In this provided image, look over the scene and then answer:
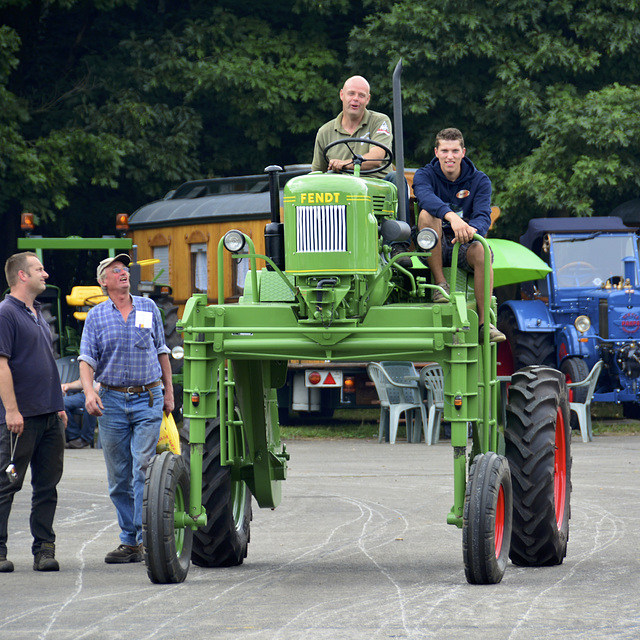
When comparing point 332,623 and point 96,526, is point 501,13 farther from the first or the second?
point 332,623

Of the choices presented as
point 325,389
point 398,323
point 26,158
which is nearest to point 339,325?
point 398,323

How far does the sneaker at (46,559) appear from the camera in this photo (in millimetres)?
8922

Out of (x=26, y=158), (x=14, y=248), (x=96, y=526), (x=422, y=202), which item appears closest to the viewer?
(x=422, y=202)

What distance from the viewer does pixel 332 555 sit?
9.43 m

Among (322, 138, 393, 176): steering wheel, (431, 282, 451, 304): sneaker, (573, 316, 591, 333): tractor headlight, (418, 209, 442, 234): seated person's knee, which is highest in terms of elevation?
(322, 138, 393, 176): steering wheel

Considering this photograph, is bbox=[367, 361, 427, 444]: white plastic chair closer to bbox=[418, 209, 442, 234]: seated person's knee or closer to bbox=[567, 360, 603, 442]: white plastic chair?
bbox=[567, 360, 603, 442]: white plastic chair

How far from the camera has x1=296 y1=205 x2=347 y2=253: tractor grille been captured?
820 cm

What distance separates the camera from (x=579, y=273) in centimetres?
2156

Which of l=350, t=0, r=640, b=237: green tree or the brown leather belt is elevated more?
l=350, t=0, r=640, b=237: green tree

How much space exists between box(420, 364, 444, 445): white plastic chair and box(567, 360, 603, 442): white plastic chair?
5.64 feet

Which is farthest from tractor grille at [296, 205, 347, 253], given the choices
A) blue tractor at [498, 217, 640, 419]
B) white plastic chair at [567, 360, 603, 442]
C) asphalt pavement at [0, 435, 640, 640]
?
blue tractor at [498, 217, 640, 419]

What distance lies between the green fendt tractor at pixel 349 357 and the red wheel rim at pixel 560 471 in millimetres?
433

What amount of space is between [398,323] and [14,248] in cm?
1923

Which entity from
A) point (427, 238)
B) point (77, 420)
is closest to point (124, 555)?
point (427, 238)
